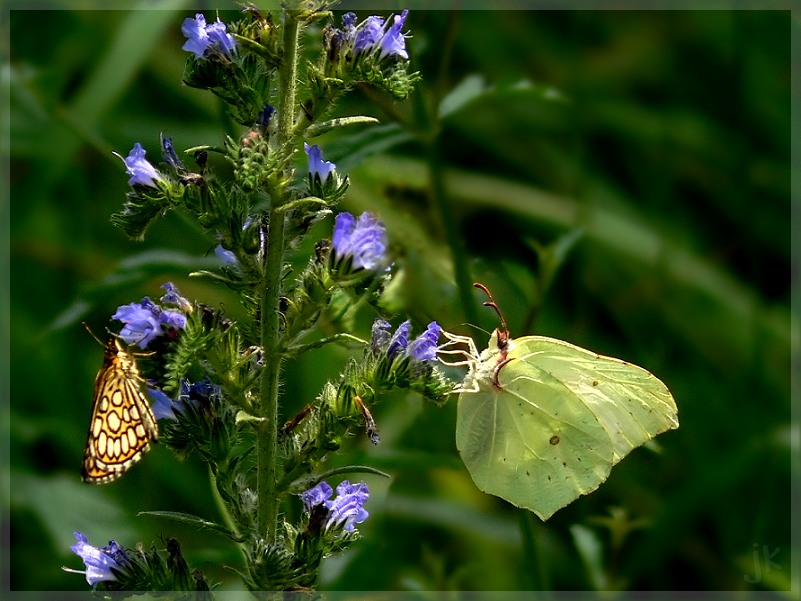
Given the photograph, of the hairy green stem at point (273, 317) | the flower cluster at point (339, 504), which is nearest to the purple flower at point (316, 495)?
the flower cluster at point (339, 504)

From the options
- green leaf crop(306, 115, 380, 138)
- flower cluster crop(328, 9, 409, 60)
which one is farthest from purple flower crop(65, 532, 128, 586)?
flower cluster crop(328, 9, 409, 60)

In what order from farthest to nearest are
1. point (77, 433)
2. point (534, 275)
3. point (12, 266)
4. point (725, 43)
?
point (725, 43)
point (12, 266)
point (77, 433)
point (534, 275)

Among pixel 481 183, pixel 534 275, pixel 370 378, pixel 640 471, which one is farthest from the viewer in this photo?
pixel 481 183

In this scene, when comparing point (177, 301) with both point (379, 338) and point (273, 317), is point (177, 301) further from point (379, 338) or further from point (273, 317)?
point (379, 338)

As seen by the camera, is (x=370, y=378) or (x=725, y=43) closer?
(x=370, y=378)

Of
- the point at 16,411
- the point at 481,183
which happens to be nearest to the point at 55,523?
the point at 16,411

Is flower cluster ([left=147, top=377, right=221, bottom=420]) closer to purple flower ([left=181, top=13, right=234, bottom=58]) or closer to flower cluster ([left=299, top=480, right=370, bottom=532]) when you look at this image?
flower cluster ([left=299, top=480, right=370, bottom=532])

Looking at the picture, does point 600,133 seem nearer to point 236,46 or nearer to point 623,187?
point 623,187
